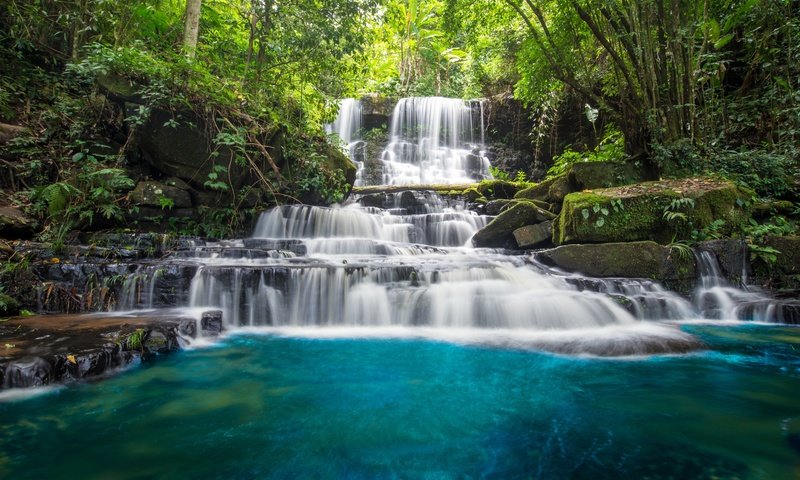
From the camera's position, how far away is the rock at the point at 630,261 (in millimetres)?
6375

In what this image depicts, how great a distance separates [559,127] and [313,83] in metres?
10.1

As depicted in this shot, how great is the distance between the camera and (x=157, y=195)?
26.1ft

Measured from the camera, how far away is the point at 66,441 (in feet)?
7.80

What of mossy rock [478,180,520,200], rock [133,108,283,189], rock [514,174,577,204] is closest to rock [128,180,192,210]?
rock [133,108,283,189]

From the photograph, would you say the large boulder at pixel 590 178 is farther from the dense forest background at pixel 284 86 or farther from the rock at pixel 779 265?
the rock at pixel 779 265

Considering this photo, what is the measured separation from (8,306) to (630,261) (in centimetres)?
871

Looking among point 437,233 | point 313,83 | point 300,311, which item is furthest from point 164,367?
point 313,83

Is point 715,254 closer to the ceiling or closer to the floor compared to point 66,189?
closer to the floor

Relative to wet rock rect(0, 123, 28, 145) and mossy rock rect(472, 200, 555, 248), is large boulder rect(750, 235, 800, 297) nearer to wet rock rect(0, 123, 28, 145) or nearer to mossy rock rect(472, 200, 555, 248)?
mossy rock rect(472, 200, 555, 248)

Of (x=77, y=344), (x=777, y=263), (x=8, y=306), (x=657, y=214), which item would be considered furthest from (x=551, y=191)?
(x=8, y=306)

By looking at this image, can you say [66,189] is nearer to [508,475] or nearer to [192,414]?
[192,414]

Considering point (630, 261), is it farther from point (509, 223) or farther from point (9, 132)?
point (9, 132)

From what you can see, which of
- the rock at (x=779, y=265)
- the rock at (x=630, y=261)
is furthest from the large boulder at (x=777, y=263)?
the rock at (x=630, y=261)

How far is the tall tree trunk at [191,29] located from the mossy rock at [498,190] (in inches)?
330
